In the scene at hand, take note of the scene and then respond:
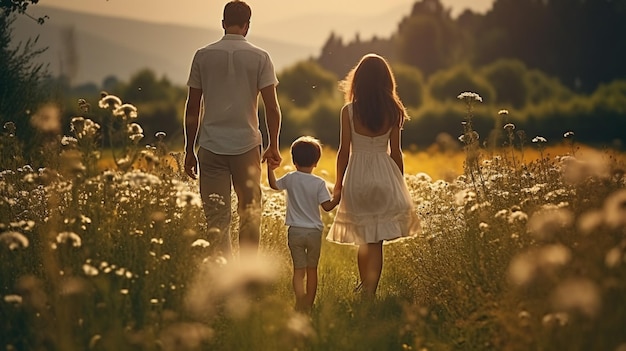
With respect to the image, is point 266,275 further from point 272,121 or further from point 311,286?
point 272,121

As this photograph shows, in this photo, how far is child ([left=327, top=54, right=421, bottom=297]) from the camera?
355 inches

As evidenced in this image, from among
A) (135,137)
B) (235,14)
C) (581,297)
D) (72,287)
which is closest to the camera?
(581,297)

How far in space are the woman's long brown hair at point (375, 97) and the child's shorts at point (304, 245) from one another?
1082mm

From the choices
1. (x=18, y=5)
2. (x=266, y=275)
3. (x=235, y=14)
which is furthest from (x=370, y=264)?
(x=18, y=5)

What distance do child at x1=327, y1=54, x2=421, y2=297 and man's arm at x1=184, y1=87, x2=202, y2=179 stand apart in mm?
1239

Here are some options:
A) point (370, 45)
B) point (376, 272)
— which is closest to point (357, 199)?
point (376, 272)

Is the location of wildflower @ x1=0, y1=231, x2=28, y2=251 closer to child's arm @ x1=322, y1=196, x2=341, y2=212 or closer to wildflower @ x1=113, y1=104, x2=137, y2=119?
wildflower @ x1=113, y1=104, x2=137, y2=119

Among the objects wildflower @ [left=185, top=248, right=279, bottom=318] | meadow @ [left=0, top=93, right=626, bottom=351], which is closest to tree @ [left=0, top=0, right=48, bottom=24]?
meadow @ [left=0, top=93, right=626, bottom=351]

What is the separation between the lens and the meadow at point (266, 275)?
589cm

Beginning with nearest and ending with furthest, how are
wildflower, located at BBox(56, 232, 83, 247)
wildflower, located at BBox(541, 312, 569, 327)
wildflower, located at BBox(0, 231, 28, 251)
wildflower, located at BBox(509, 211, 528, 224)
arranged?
wildflower, located at BBox(541, 312, 569, 327) < wildflower, located at BBox(0, 231, 28, 251) < wildflower, located at BBox(56, 232, 83, 247) < wildflower, located at BBox(509, 211, 528, 224)

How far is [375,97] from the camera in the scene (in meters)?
9.02

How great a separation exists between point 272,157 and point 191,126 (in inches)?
30.6

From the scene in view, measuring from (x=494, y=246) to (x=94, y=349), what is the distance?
3.24 m

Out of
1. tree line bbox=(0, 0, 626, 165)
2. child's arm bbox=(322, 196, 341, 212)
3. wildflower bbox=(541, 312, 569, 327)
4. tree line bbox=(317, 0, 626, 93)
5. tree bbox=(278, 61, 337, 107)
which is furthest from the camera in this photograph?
tree line bbox=(317, 0, 626, 93)
